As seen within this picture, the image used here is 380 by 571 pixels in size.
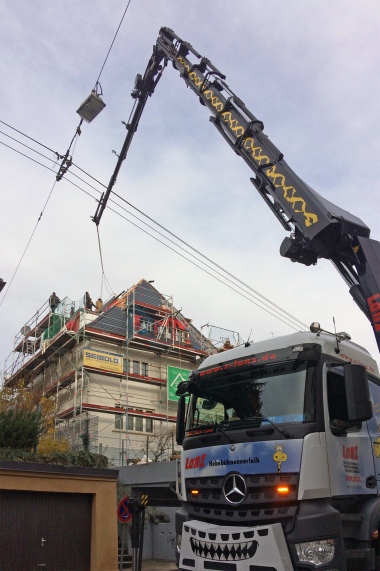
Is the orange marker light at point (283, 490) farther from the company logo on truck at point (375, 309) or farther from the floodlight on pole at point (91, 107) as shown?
the floodlight on pole at point (91, 107)

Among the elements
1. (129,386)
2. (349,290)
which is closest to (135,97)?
(349,290)

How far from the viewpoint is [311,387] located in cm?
606

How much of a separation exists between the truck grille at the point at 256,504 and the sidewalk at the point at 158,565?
13.8 m

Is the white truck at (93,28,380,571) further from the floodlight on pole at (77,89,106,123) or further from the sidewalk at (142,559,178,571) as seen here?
the sidewalk at (142,559,178,571)

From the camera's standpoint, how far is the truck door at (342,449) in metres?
5.84

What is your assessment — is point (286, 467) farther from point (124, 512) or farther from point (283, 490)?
point (124, 512)

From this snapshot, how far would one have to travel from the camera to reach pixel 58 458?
539 inches

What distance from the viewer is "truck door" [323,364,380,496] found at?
5.84m

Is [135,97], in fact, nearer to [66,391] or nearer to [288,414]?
[288,414]

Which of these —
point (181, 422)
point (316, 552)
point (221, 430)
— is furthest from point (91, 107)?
point (316, 552)

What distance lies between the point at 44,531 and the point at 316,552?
9742 millimetres

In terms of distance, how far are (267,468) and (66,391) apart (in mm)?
27105

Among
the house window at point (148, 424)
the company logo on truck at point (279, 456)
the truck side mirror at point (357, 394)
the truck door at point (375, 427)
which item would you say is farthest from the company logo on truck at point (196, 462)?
the house window at point (148, 424)

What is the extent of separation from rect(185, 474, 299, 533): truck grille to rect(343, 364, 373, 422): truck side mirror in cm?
99
